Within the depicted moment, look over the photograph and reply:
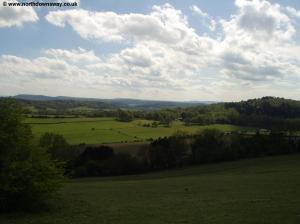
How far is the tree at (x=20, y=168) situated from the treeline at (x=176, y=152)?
58.5 m

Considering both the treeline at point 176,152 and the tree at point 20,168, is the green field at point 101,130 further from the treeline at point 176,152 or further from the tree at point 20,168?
the tree at point 20,168

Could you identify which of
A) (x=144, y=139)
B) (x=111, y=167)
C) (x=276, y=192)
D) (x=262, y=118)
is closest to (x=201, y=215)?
(x=276, y=192)

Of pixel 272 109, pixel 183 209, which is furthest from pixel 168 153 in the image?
pixel 272 109

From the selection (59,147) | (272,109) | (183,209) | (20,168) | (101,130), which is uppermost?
(272,109)

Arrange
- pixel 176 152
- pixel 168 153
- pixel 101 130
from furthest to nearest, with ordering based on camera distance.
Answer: pixel 101 130
pixel 176 152
pixel 168 153

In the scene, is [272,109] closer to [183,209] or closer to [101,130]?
[101,130]

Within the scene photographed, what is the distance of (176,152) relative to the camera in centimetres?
9000

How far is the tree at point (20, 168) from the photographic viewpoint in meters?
20.5

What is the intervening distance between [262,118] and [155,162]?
7233cm

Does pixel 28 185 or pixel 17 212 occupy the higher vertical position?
pixel 28 185

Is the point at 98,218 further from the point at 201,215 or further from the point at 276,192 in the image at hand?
the point at 276,192

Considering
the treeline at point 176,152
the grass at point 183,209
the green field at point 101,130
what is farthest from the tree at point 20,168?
the green field at point 101,130

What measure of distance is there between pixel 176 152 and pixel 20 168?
70.8 metres

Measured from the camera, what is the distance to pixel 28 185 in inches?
817
